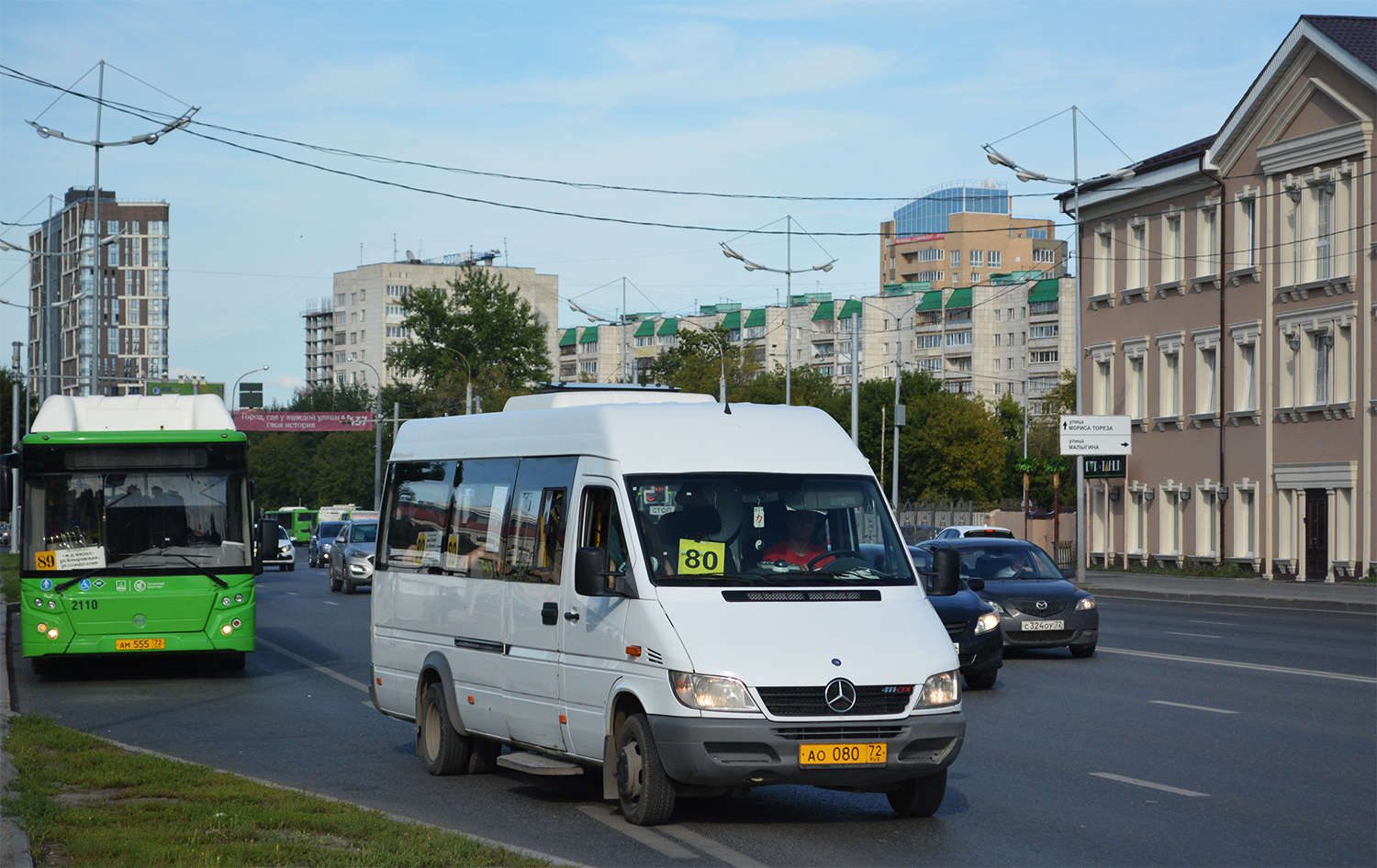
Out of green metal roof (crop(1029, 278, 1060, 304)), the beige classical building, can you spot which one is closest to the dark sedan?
the beige classical building

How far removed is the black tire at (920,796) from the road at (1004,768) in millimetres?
103

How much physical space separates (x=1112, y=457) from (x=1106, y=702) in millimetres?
39794

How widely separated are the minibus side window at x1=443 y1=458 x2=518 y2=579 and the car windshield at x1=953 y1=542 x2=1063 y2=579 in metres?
10.5

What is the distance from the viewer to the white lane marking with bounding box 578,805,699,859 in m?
8.38

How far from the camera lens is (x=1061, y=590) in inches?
815

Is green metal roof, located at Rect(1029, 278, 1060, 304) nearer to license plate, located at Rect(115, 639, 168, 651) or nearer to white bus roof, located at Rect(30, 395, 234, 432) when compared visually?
white bus roof, located at Rect(30, 395, 234, 432)

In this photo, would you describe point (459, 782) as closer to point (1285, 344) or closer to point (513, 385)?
point (1285, 344)

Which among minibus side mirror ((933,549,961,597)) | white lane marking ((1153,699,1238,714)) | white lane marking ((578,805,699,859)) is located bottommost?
white lane marking ((1153,699,1238,714))

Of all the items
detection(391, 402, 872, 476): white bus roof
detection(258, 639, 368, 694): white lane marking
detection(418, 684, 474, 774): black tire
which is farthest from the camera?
detection(258, 639, 368, 694): white lane marking

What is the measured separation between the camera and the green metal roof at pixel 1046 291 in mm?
144000

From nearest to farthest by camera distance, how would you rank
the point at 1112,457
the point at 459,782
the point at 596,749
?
the point at 596,749 < the point at 459,782 < the point at 1112,457

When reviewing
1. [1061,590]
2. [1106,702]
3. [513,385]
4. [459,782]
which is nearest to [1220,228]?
[1061,590]

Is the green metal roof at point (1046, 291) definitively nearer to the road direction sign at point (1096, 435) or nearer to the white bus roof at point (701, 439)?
the road direction sign at point (1096, 435)

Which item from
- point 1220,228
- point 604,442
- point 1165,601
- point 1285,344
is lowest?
point 1165,601
